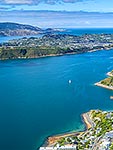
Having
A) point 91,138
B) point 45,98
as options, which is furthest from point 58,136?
point 45,98

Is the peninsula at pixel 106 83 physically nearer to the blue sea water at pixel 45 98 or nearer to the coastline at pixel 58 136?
the blue sea water at pixel 45 98

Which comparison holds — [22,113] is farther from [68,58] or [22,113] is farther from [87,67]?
[68,58]

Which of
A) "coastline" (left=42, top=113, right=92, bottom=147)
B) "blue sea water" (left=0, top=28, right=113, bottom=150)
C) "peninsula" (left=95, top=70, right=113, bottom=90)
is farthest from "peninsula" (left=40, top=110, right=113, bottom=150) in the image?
"peninsula" (left=95, top=70, right=113, bottom=90)

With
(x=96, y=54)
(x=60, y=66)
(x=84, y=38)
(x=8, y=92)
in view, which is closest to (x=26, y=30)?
(x=84, y=38)

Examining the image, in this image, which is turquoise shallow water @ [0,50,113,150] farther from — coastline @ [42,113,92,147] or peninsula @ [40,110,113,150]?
peninsula @ [40,110,113,150]

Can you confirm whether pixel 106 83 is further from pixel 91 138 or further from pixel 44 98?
pixel 91 138

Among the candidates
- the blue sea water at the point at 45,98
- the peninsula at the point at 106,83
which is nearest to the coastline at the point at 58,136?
the blue sea water at the point at 45,98
